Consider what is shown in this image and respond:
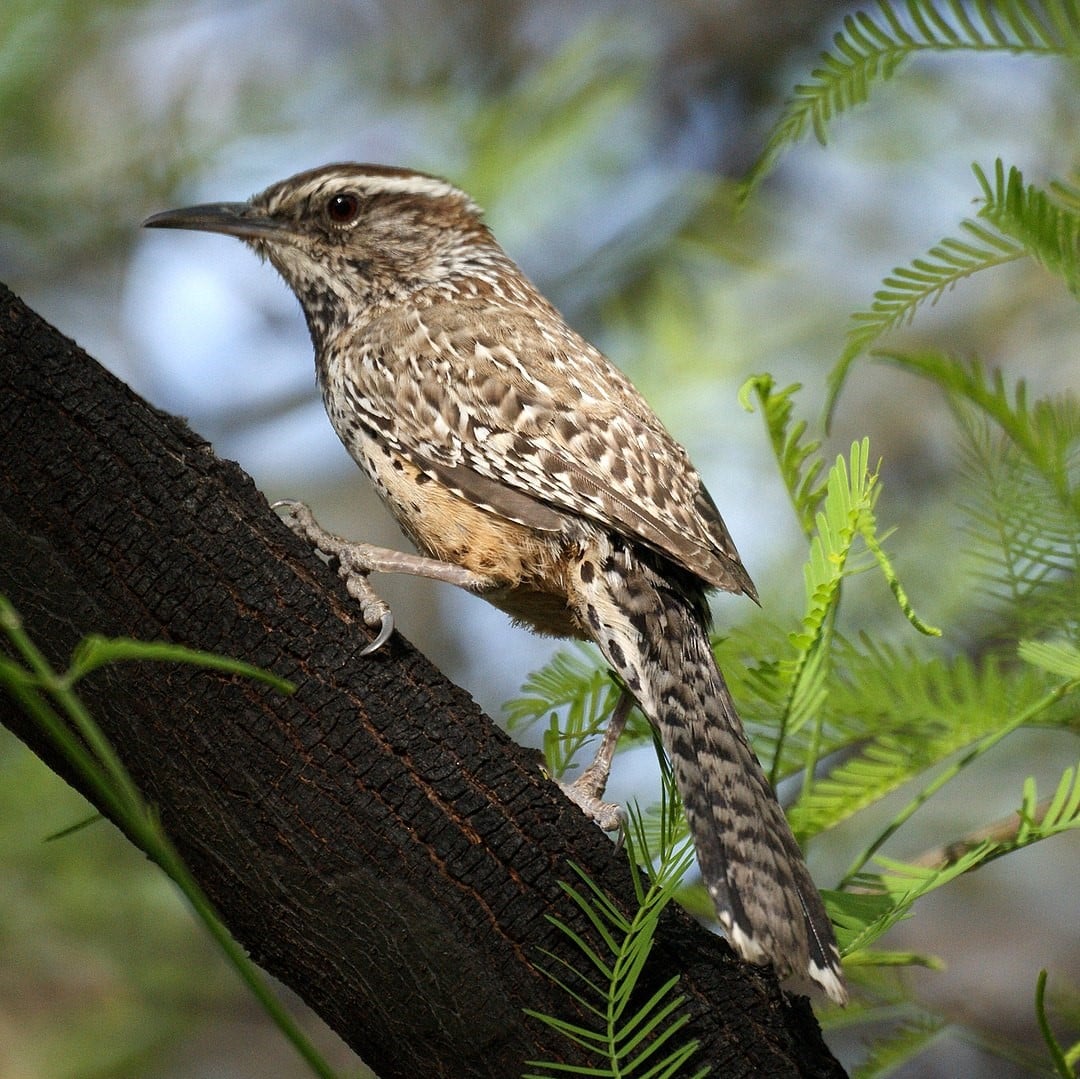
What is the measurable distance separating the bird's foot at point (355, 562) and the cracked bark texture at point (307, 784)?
0.07 meters

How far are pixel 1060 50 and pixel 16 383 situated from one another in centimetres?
181

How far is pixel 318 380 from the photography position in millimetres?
3236

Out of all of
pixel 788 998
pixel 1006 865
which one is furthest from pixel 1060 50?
pixel 1006 865

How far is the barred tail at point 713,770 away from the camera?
1931 millimetres

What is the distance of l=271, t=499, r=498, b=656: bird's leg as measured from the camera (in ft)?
7.68

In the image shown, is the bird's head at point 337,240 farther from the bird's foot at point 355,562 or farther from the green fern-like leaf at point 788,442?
the green fern-like leaf at point 788,442

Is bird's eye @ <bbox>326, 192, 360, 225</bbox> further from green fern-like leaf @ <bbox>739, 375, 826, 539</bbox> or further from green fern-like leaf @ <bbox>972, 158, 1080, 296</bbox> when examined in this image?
green fern-like leaf @ <bbox>972, 158, 1080, 296</bbox>

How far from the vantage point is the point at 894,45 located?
7.73 feet

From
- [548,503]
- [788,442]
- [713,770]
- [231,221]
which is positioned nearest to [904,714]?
[713,770]

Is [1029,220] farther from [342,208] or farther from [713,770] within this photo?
[342,208]

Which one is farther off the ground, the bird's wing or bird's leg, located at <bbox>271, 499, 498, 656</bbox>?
the bird's wing

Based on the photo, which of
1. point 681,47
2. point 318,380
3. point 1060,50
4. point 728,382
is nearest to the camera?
point 1060,50

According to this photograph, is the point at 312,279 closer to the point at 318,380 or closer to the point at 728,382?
the point at 318,380

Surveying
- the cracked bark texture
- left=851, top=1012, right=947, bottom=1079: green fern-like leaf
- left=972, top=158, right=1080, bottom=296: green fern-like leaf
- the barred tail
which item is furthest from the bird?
left=972, top=158, right=1080, bottom=296: green fern-like leaf
